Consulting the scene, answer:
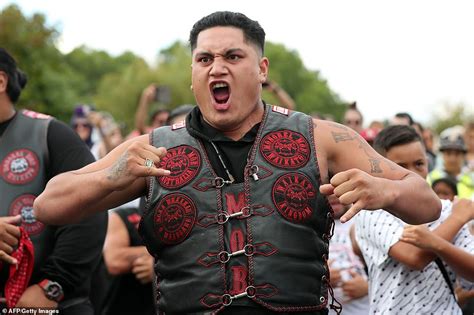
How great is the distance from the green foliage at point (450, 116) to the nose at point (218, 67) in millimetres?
48202

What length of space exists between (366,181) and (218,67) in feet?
3.31

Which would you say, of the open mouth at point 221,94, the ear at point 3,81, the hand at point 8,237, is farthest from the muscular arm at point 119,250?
the open mouth at point 221,94

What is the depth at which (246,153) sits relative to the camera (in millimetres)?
4035

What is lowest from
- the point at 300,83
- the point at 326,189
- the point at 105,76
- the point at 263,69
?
the point at 326,189

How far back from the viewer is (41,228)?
205 inches

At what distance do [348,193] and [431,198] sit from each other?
62cm

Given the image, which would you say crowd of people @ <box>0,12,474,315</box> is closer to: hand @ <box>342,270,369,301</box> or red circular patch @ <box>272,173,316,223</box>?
red circular patch @ <box>272,173,316,223</box>

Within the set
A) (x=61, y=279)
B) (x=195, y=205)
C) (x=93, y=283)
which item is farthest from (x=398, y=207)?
(x=93, y=283)

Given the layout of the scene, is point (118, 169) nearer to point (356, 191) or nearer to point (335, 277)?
point (356, 191)

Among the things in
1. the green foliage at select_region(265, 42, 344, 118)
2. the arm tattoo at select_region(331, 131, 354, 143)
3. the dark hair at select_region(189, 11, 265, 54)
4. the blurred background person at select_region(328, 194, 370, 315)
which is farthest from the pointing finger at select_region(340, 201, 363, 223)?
the green foliage at select_region(265, 42, 344, 118)

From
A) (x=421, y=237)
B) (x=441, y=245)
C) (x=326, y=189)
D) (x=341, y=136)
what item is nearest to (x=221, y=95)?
(x=341, y=136)

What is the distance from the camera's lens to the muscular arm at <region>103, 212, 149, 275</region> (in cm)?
677

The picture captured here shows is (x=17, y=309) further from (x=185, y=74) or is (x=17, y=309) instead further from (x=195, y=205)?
(x=185, y=74)

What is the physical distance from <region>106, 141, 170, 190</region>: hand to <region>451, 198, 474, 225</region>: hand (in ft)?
7.00
